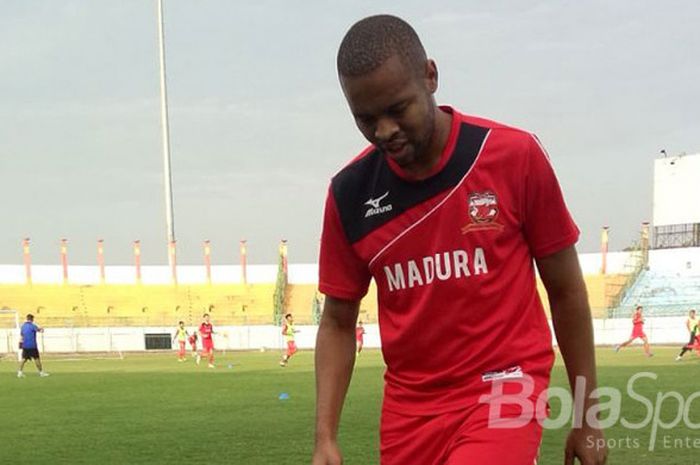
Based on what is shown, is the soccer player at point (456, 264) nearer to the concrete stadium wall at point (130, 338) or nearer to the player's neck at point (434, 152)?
the player's neck at point (434, 152)

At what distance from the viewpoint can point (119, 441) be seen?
36.0 ft


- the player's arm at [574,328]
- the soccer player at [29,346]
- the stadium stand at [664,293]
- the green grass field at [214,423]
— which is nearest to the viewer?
the player's arm at [574,328]

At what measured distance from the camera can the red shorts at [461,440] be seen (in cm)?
273

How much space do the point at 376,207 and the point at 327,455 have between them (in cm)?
91

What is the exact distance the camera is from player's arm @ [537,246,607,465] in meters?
2.97

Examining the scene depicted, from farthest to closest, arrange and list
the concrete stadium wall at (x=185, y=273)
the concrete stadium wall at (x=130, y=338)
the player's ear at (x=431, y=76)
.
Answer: the concrete stadium wall at (x=185, y=273) → the concrete stadium wall at (x=130, y=338) → the player's ear at (x=431, y=76)

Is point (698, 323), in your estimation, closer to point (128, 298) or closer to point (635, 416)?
point (635, 416)

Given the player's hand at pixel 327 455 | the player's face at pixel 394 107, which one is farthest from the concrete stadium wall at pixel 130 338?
the player's face at pixel 394 107

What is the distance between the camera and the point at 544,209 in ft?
9.43

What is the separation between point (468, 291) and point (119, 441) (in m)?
9.07

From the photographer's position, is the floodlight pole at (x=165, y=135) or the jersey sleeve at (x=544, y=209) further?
the floodlight pole at (x=165, y=135)

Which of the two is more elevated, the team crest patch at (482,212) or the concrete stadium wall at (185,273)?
the team crest patch at (482,212)

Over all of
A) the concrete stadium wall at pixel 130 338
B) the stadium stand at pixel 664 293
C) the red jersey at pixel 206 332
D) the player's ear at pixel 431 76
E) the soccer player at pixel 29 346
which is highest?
the player's ear at pixel 431 76

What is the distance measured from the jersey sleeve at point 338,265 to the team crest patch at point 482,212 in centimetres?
48
